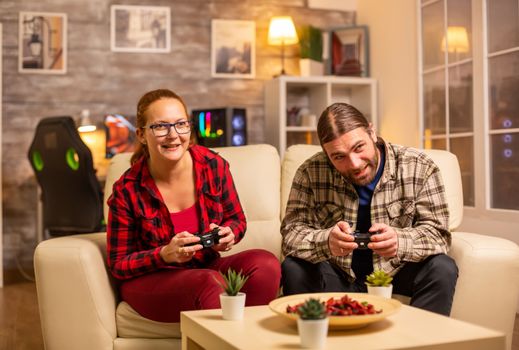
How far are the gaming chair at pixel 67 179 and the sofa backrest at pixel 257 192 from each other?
1.40 metres

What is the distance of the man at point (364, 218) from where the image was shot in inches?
79.2

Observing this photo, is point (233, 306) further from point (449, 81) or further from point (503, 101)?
point (449, 81)

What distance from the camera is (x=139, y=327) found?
81.5 inches

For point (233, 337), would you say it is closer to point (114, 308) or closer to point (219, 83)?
point (114, 308)

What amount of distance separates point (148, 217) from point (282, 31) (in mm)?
3305

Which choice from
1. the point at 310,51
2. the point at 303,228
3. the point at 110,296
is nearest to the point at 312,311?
the point at 303,228

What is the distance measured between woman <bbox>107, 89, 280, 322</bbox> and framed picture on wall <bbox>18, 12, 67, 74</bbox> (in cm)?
306

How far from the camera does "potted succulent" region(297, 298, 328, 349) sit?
51.4 inches

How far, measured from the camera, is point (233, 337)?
1442 millimetres

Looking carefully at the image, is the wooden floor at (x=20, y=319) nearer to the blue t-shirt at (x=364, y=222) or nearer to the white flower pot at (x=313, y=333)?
the blue t-shirt at (x=364, y=222)

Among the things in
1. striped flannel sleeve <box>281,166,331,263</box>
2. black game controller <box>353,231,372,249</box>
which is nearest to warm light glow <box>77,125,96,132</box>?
striped flannel sleeve <box>281,166,331,263</box>

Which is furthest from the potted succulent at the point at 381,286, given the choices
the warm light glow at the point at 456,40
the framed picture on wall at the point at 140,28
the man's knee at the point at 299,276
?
the framed picture on wall at the point at 140,28

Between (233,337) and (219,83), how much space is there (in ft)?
13.3

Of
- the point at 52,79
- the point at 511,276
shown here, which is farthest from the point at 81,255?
the point at 52,79
